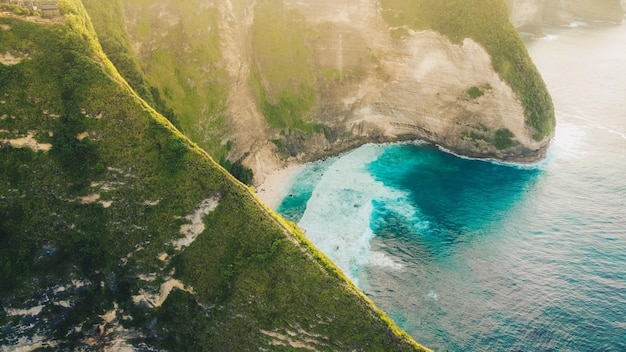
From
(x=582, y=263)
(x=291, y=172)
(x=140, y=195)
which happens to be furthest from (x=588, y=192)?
(x=140, y=195)

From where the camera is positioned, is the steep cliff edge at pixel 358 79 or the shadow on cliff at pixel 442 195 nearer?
the shadow on cliff at pixel 442 195

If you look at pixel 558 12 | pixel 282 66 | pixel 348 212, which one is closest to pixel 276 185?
pixel 348 212

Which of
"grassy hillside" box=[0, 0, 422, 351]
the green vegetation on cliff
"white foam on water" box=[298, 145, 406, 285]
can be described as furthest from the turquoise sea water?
"grassy hillside" box=[0, 0, 422, 351]

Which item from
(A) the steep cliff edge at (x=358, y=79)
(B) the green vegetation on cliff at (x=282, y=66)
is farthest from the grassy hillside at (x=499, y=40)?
(B) the green vegetation on cliff at (x=282, y=66)

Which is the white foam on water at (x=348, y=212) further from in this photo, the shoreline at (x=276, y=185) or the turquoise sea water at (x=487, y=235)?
the shoreline at (x=276, y=185)

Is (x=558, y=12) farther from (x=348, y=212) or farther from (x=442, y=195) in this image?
(x=348, y=212)

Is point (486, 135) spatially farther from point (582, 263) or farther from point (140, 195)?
A: point (140, 195)
